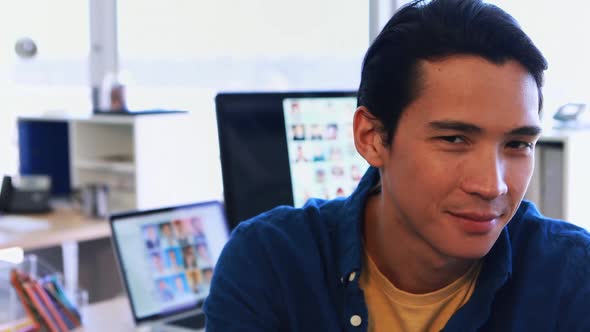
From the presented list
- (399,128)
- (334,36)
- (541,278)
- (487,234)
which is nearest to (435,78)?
(399,128)

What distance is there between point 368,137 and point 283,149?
15.5 inches

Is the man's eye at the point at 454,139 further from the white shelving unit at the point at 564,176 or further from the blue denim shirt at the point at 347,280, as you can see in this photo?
the white shelving unit at the point at 564,176

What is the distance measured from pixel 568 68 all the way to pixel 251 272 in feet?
6.73

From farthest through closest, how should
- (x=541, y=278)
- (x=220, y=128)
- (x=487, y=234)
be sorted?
(x=220, y=128) < (x=541, y=278) < (x=487, y=234)

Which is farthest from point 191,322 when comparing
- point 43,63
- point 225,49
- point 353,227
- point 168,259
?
point 43,63

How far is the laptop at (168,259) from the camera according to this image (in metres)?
1.83

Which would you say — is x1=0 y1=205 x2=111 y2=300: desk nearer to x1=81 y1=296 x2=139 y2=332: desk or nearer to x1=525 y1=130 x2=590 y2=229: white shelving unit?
x1=81 y1=296 x2=139 y2=332: desk

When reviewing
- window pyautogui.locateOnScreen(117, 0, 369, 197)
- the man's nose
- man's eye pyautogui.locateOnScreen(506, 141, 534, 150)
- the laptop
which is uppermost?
window pyautogui.locateOnScreen(117, 0, 369, 197)

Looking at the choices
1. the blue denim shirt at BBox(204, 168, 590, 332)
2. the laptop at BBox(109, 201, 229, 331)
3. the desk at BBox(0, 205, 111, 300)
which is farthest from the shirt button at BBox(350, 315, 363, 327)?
the desk at BBox(0, 205, 111, 300)

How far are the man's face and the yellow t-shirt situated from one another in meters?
0.14

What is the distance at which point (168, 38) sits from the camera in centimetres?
440

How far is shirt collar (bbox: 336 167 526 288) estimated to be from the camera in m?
1.22

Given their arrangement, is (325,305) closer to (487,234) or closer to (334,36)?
(487,234)

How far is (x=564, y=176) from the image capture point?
2422mm
